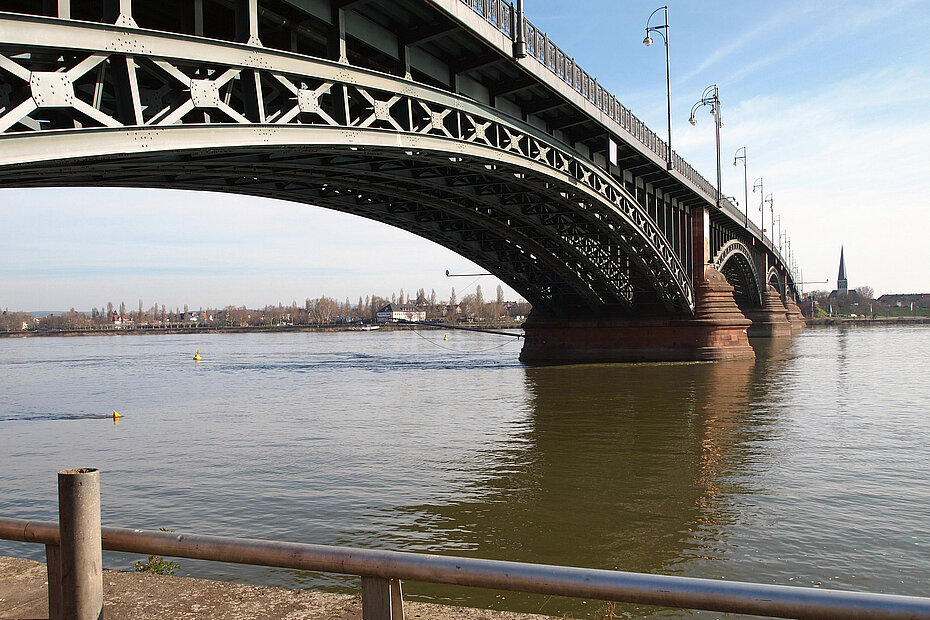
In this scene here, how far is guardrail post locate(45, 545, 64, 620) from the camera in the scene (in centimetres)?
386

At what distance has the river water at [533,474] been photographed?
829 centimetres

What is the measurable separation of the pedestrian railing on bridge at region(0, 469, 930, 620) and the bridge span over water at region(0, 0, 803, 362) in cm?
500

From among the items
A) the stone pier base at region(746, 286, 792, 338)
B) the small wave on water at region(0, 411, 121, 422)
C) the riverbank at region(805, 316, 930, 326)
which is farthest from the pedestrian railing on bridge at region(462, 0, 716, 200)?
the riverbank at region(805, 316, 930, 326)

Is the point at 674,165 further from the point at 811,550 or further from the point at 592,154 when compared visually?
the point at 811,550

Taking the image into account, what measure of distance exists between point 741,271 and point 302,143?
57823 millimetres

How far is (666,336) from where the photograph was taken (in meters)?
37.0

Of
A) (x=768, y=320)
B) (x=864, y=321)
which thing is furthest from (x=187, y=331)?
(x=864, y=321)

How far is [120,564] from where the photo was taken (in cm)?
805

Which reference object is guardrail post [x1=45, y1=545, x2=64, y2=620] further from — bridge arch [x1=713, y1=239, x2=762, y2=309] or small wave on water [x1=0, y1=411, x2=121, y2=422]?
bridge arch [x1=713, y1=239, x2=762, y2=309]

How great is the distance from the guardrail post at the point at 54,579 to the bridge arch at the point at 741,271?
42.3 metres

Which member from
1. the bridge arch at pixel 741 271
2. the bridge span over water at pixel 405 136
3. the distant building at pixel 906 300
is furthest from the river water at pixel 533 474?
the distant building at pixel 906 300

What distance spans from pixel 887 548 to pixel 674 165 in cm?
2670

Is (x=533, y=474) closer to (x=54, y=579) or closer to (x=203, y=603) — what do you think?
(x=203, y=603)

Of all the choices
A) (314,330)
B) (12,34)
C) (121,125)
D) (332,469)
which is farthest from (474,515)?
(314,330)
